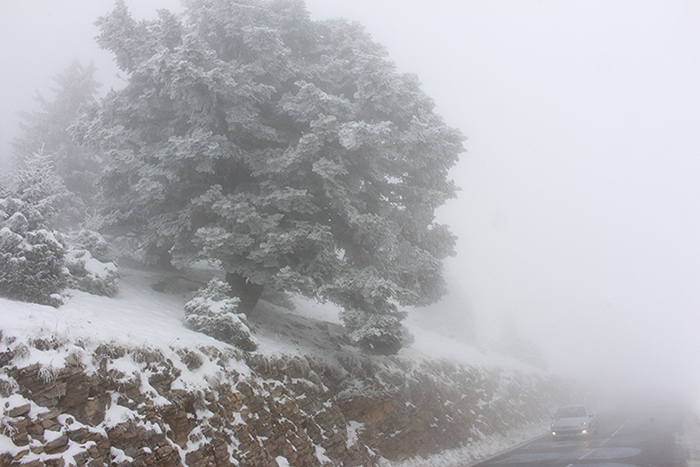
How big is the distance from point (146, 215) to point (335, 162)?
19.9ft

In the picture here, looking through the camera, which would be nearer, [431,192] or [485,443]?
[431,192]

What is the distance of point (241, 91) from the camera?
36.3ft

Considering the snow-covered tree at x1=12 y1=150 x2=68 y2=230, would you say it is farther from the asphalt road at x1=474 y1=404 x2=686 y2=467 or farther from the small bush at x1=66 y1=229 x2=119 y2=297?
the asphalt road at x1=474 y1=404 x2=686 y2=467

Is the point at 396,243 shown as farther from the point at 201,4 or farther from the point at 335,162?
the point at 201,4

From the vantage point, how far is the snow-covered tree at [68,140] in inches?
867

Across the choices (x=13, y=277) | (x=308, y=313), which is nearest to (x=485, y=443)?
(x=308, y=313)

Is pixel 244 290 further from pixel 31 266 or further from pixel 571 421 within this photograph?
pixel 571 421

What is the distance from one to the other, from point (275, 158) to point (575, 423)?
1794 centimetres

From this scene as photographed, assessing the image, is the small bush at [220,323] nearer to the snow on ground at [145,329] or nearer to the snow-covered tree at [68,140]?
the snow on ground at [145,329]

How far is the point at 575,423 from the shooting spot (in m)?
18.7

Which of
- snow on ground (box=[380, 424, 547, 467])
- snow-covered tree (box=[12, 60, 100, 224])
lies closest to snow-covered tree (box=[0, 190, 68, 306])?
snow on ground (box=[380, 424, 547, 467])

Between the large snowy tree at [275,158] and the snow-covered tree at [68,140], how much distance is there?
11.0 metres

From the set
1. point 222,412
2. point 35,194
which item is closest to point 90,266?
point 35,194

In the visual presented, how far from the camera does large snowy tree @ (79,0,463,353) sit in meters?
10.8
